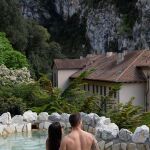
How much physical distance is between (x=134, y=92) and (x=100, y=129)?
86.4ft

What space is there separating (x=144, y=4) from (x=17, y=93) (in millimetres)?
47330

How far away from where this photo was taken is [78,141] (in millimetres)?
8344

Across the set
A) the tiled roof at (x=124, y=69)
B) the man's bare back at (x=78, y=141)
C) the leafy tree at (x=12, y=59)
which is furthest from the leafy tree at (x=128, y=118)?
the leafy tree at (x=12, y=59)

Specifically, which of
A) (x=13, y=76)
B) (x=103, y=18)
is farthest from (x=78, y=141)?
(x=103, y=18)

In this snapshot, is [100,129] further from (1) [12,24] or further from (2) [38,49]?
(2) [38,49]

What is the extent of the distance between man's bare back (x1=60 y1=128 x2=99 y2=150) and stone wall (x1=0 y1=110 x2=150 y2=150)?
6019mm

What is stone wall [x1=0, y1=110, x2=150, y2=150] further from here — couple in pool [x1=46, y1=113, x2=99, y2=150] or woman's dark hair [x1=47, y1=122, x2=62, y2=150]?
woman's dark hair [x1=47, y1=122, x2=62, y2=150]

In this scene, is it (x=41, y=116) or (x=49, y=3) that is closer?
(x=41, y=116)

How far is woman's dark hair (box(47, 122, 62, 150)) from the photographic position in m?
8.22

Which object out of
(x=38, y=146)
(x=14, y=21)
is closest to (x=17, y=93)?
(x=38, y=146)

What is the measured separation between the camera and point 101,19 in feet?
268

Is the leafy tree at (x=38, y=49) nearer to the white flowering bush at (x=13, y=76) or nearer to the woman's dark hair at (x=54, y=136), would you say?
the white flowering bush at (x=13, y=76)

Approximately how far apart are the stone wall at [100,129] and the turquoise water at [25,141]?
503mm

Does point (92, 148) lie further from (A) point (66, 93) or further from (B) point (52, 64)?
(B) point (52, 64)
